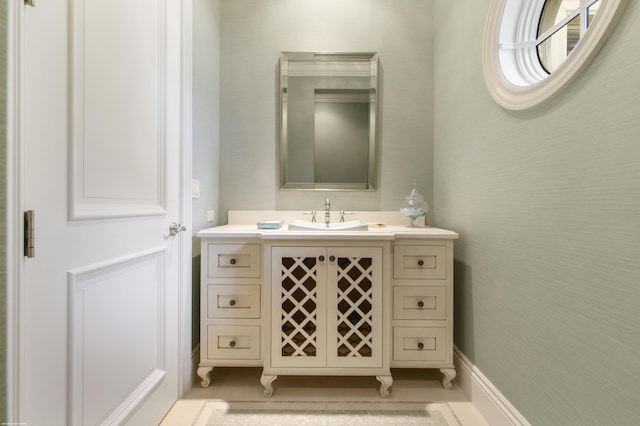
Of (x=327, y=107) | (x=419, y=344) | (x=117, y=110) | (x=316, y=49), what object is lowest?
(x=419, y=344)

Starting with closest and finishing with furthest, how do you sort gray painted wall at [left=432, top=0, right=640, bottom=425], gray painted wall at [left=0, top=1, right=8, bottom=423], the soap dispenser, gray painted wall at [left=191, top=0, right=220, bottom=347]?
gray painted wall at [left=0, top=1, right=8, bottom=423]
gray painted wall at [left=432, top=0, right=640, bottom=425]
gray painted wall at [left=191, top=0, right=220, bottom=347]
the soap dispenser

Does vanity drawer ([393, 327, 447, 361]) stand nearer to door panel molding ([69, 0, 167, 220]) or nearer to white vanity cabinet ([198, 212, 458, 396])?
white vanity cabinet ([198, 212, 458, 396])

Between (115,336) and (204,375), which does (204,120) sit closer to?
(115,336)

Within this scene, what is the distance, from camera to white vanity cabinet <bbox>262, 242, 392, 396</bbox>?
140cm

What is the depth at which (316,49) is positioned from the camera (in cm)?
197

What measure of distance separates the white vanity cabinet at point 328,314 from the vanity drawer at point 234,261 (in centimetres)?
11

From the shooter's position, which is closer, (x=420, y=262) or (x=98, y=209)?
(x=98, y=209)

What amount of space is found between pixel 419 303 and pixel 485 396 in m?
0.48

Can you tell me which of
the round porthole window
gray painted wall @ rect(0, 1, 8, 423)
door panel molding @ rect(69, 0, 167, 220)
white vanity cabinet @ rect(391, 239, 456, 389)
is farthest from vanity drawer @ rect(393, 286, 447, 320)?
gray painted wall @ rect(0, 1, 8, 423)

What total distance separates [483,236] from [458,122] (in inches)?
27.5

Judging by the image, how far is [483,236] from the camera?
137 centimetres

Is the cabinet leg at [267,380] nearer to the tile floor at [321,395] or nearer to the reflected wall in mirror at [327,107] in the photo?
the tile floor at [321,395]

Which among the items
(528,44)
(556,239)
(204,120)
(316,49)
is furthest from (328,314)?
(316,49)

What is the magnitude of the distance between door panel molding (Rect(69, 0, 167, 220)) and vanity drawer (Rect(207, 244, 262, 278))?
1.14 feet
